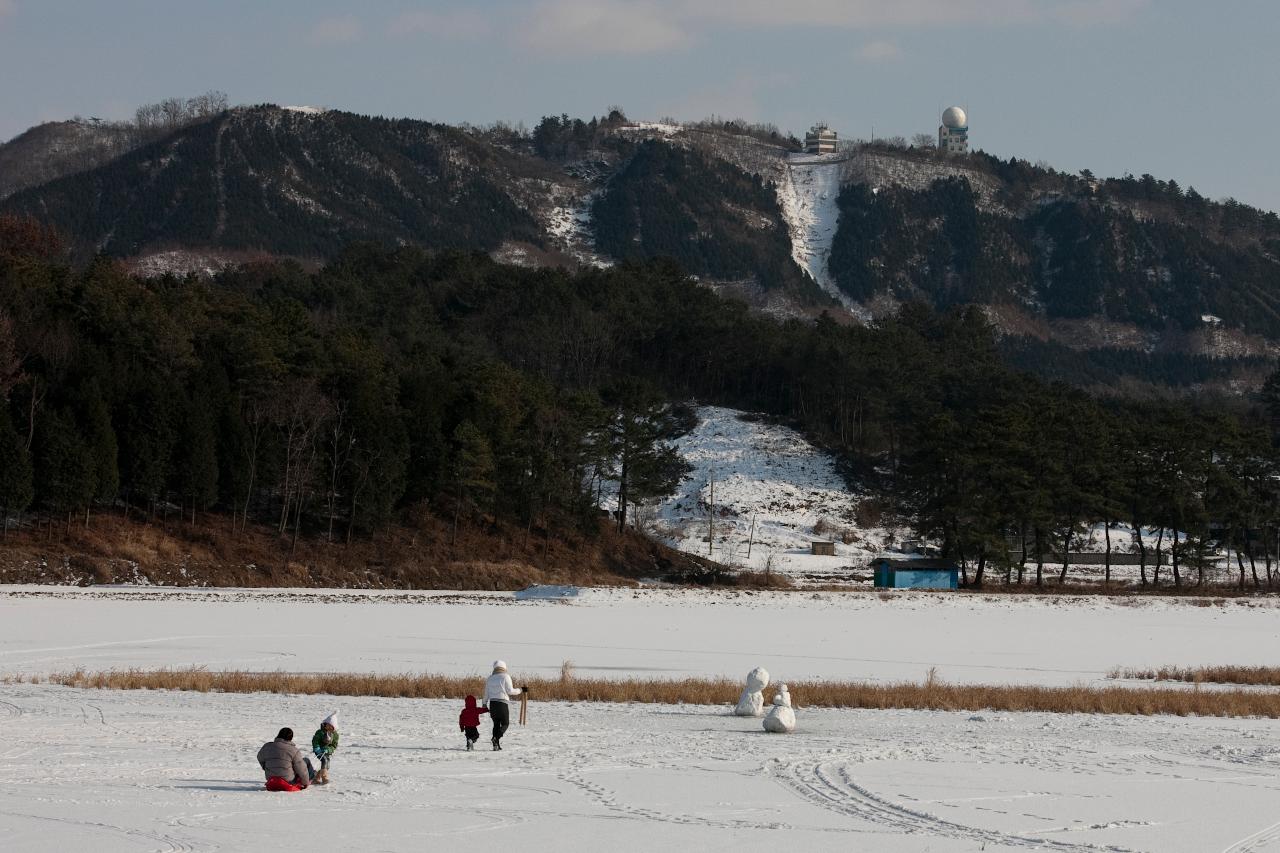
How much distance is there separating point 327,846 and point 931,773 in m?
6.96

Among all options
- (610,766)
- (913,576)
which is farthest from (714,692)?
(913,576)

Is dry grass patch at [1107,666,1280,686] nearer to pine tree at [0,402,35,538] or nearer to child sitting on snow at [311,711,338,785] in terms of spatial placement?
child sitting on snow at [311,711,338,785]

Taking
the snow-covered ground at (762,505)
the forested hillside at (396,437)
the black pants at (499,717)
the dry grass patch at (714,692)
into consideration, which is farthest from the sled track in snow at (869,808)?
the snow-covered ground at (762,505)

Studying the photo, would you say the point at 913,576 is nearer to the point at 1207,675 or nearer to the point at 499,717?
the point at 1207,675

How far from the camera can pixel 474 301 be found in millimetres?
109688

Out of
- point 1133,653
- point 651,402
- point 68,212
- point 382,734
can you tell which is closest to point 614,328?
point 651,402

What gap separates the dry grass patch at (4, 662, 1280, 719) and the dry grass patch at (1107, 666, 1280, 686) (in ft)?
10.1

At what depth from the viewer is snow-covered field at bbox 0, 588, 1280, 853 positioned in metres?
12.1

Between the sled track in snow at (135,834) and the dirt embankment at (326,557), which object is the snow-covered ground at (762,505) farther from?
the sled track in snow at (135,834)

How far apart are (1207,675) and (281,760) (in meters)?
20.7

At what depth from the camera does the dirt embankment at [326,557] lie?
176ft

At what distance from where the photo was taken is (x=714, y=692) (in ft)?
77.3

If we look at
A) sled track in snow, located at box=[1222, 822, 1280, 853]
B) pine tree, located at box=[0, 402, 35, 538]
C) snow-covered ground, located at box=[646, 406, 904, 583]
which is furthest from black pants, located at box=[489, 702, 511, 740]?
snow-covered ground, located at box=[646, 406, 904, 583]

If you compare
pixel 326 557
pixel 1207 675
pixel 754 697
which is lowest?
pixel 1207 675
